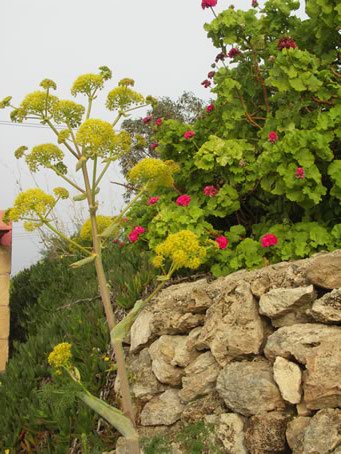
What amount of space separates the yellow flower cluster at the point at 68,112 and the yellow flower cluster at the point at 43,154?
16 cm

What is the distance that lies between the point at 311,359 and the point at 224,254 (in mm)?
1454

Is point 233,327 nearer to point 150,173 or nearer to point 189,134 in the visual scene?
point 150,173

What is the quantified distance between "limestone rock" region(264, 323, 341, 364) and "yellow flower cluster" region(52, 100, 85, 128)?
200cm

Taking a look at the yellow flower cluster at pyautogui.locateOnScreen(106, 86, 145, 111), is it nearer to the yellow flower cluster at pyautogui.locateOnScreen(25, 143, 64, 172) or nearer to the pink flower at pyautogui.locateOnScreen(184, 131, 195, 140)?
the yellow flower cluster at pyautogui.locateOnScreen(25, 143, 64, 172)

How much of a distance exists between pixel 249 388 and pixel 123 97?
2131 mm

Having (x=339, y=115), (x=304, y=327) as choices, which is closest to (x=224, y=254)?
(x=304, y=327)

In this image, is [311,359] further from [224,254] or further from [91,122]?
[91,122]

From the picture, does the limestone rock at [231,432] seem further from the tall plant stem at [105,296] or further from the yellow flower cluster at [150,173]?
the yellow flower cluster at [150,173]

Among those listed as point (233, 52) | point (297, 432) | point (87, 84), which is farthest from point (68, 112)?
point (233, 52)

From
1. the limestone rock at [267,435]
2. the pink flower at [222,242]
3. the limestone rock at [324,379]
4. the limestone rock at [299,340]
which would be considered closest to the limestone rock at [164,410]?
the limestone rock at [267,435]

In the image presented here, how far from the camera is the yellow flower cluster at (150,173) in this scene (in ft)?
10.3

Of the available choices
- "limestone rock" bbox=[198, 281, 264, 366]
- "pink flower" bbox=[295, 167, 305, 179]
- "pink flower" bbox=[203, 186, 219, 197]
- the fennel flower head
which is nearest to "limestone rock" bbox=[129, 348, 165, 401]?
"limestone rock" bbox=[198, 281, 264, 366]

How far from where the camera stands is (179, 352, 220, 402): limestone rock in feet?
14.1

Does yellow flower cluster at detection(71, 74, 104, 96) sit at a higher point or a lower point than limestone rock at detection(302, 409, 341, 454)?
higher
